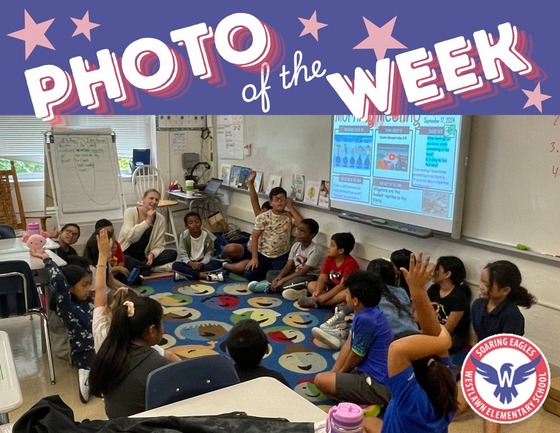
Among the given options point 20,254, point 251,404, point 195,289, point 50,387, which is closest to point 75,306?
point 50,387

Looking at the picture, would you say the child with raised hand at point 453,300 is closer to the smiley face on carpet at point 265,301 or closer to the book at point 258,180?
the smiley face on carpet at point 265,301

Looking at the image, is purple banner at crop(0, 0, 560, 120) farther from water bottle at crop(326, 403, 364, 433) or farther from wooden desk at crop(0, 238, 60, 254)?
wooden desk at crop(0, 238, 60, 254)

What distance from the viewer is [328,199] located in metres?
4.11

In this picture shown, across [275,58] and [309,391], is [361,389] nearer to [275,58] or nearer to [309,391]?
[309,391]

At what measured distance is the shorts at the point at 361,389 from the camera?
2297 millimetres

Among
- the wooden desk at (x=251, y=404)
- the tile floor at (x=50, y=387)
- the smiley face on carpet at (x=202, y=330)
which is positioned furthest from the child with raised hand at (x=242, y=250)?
the wooden desk at (x=251, y=404)

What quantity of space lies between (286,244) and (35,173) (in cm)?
269

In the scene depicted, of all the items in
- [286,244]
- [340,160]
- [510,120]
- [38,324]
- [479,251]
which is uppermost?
[510,120]

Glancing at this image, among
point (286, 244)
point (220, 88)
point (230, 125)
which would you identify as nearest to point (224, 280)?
point (286, 244)

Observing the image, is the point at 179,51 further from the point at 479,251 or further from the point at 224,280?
the point at 224,280

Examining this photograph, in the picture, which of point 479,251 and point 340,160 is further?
point 340,160

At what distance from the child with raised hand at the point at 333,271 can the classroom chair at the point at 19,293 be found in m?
1.77

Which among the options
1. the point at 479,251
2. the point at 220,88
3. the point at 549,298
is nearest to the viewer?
the point at 220,88

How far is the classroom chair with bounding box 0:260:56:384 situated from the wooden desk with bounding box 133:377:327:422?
1453 millimetres
